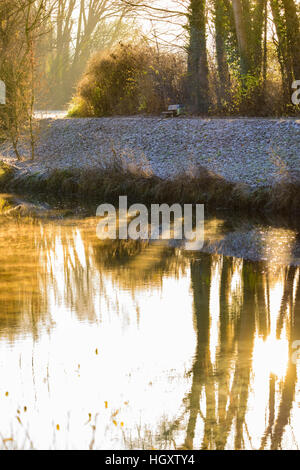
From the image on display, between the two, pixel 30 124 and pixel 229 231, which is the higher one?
pixel 30 124

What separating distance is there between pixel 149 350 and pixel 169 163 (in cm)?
915

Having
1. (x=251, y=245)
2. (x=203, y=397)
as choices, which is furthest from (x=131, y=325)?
(x=251, y=245)

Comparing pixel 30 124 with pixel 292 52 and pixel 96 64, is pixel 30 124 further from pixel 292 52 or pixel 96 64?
pixel 292 52

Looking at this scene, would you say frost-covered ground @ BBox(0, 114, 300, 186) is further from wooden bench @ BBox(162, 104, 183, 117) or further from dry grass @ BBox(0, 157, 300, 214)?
wooden bench @ BBox(162, 104, 183, 117)

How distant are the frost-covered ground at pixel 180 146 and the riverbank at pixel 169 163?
0.02 m

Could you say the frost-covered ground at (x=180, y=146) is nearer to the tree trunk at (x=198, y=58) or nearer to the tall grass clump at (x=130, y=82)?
the tall grass clump at (x=130, y=82)

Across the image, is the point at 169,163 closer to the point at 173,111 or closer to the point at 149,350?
the point at 173,111

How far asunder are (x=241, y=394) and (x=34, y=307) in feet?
9.39

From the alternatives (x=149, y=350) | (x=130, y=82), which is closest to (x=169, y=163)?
(x=130, y=82)

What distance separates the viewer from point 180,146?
15.7 m

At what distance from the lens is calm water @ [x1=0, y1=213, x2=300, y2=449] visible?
4562 millimetres

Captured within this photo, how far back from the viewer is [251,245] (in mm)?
10375

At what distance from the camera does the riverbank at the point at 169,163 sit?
42.0ft

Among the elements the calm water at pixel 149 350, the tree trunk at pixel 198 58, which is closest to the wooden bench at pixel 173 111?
the tree trunk at pixel 198 58
